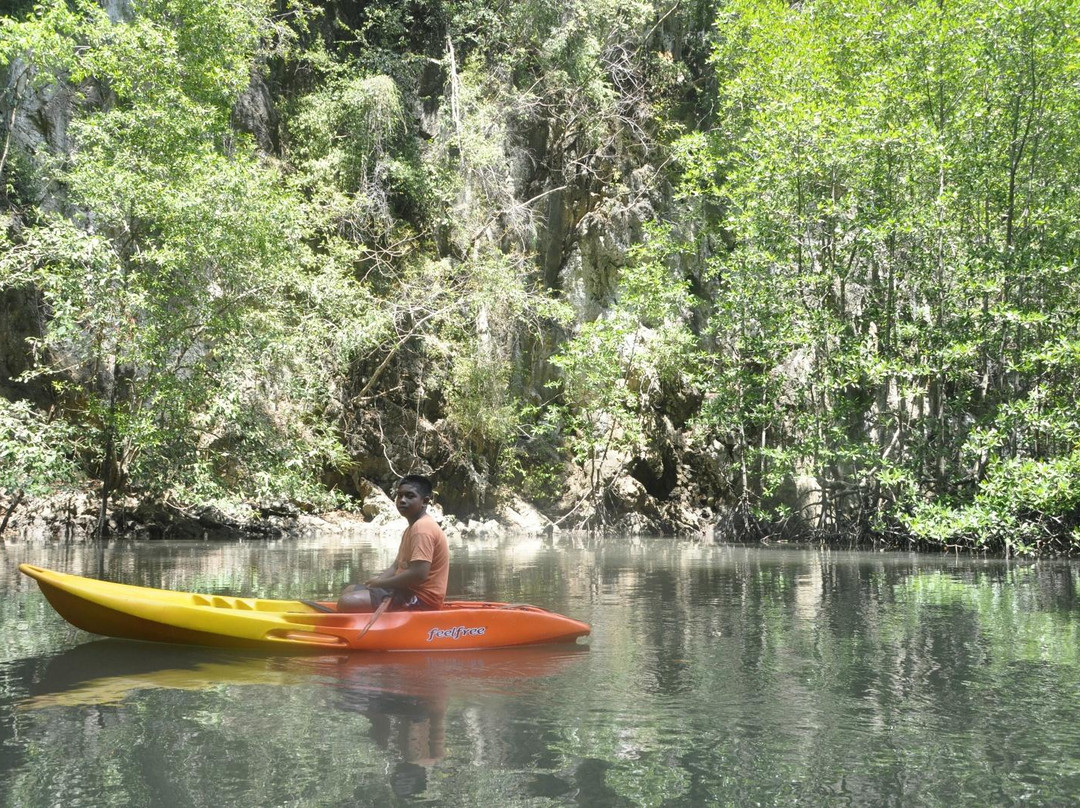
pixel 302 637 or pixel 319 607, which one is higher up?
pixel 319 607

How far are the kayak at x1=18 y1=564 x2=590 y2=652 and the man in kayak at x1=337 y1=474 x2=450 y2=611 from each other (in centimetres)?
16

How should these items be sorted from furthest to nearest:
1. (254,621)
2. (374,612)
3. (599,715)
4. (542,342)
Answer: (542,342) < (374,612) < (254,621) < (599,715)

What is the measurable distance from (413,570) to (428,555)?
0.45 feet

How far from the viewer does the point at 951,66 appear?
47.8 ft

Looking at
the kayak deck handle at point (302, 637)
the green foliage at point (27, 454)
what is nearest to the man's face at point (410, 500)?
the kayak deck handle at point (302, 637)

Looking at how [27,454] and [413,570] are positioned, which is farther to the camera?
[27,454]

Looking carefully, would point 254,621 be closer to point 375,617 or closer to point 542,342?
point 375,617

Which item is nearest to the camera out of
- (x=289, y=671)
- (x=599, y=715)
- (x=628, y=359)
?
(x=599, y=715)

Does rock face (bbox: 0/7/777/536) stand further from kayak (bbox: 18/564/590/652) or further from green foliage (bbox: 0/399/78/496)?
kayak (bbox: 18/564/590/652)

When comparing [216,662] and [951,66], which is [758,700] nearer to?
[216,662]

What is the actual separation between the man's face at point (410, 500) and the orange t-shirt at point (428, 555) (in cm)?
7

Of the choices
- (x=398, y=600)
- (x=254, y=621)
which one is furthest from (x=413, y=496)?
(x=254, y=621)

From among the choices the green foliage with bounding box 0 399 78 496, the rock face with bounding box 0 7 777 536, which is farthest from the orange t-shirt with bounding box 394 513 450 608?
the rock face with bounding box 0 7 777 536

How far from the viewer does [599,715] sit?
14.2 ft
